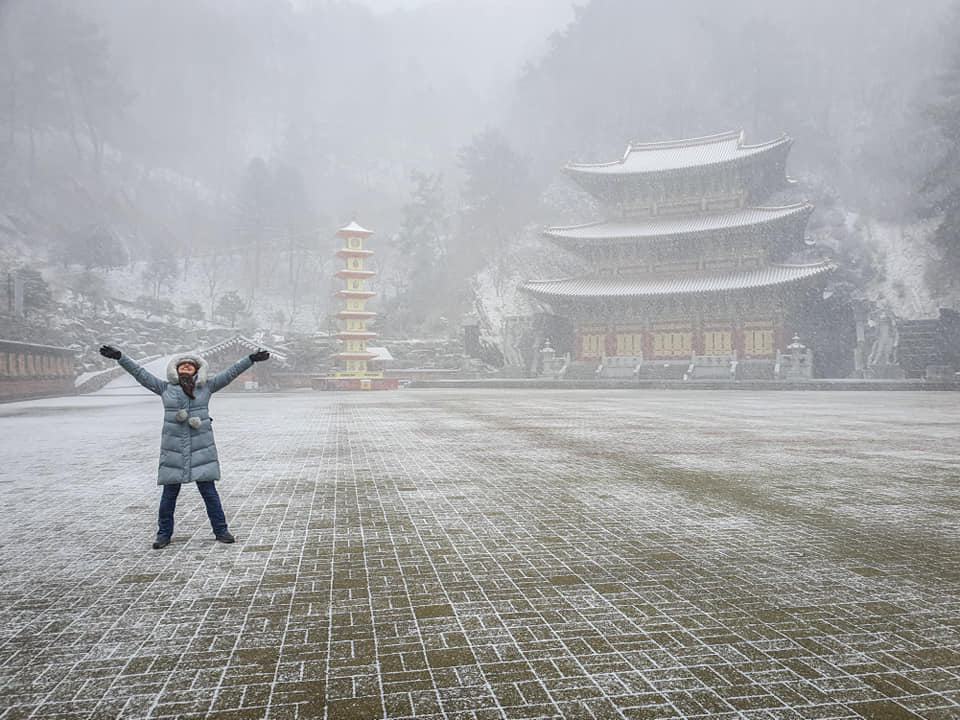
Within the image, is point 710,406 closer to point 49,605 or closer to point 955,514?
point 955,514

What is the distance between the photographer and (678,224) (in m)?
38.7

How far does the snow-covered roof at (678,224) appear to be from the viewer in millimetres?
35312

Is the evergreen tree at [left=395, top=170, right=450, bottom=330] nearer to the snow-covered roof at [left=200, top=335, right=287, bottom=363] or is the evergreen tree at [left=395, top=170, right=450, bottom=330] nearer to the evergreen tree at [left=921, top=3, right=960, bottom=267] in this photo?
the snow-covered roof at [left=200, top=335, right=287, bottom=363]

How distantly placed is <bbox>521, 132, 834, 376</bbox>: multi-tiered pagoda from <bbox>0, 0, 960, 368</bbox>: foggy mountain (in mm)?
11656

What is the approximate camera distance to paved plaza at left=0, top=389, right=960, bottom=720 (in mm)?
2553

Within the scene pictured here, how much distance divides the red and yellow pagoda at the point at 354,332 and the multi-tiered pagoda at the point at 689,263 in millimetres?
10043

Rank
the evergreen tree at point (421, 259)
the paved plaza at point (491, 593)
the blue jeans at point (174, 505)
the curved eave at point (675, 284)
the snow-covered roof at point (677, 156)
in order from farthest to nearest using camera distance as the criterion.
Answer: the evergreen tree at point (421, 259) < the snow-covered roof at point (677, 156) < the curved eave at point (675, 284) < the blue jeans at point (174, 505) < the paved plaza at point (491, 593)

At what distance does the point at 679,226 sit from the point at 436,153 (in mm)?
65887

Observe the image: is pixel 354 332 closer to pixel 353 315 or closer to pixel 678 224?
pixel 353 315

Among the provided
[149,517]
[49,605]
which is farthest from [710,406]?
[49,605]

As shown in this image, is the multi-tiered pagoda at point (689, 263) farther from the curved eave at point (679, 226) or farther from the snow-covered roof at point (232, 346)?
the snow-covered roof at point (232, 346)

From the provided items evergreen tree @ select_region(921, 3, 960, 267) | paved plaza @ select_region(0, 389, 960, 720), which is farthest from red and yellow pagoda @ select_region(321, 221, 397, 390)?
evergreen tree @ select_region(921, 3, 960, 267)

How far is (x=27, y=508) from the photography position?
5969mm

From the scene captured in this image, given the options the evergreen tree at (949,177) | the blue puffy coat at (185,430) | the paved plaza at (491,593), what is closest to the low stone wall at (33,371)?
the paved plaza at (491,593)
